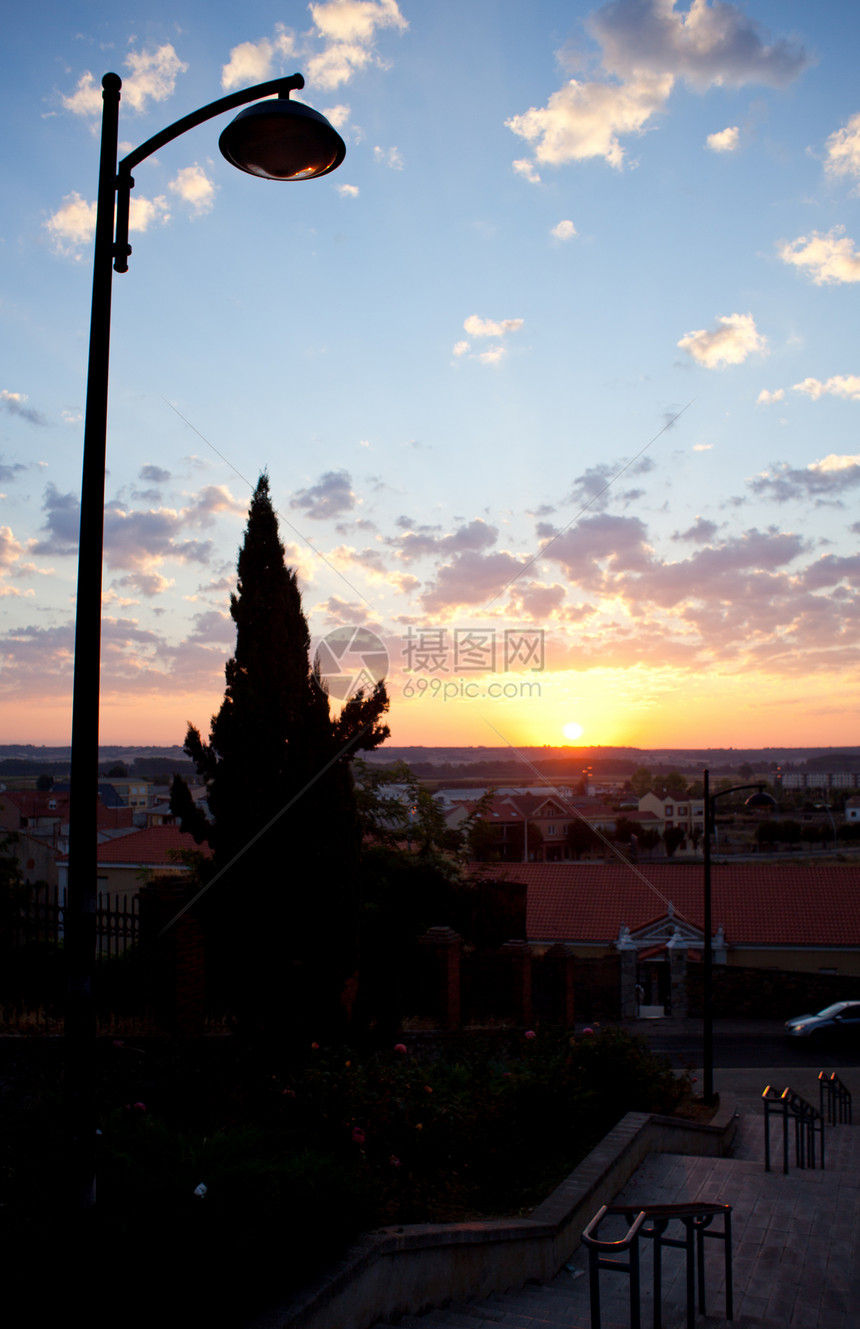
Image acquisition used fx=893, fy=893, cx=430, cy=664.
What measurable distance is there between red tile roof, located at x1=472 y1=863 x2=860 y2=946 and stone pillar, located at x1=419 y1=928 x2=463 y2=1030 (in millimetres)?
18612

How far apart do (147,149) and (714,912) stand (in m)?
36.1

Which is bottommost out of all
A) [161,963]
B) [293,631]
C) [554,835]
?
[554,835]

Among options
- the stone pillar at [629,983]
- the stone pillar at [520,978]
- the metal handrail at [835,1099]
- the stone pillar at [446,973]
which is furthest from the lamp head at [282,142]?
the stone pillar at [629,983]

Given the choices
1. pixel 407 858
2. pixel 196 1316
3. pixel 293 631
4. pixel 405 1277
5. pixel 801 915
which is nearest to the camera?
pixel 196 1316

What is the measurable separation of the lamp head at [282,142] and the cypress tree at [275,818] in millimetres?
7350

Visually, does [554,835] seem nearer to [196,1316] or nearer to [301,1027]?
[301,1027]

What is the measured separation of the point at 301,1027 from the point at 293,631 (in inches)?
198

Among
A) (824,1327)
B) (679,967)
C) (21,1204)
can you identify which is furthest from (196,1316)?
(679,967)

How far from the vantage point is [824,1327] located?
218 inches

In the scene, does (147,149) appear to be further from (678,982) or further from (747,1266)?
(678,982)

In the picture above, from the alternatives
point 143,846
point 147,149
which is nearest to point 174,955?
point 147,149

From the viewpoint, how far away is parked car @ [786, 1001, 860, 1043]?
85.4 ft

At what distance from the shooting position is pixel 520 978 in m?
16.6

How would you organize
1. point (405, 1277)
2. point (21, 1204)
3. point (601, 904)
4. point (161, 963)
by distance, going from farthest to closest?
point (601, 904) < point (161, 963) < point (405, 1277) < point (21, 1204)
